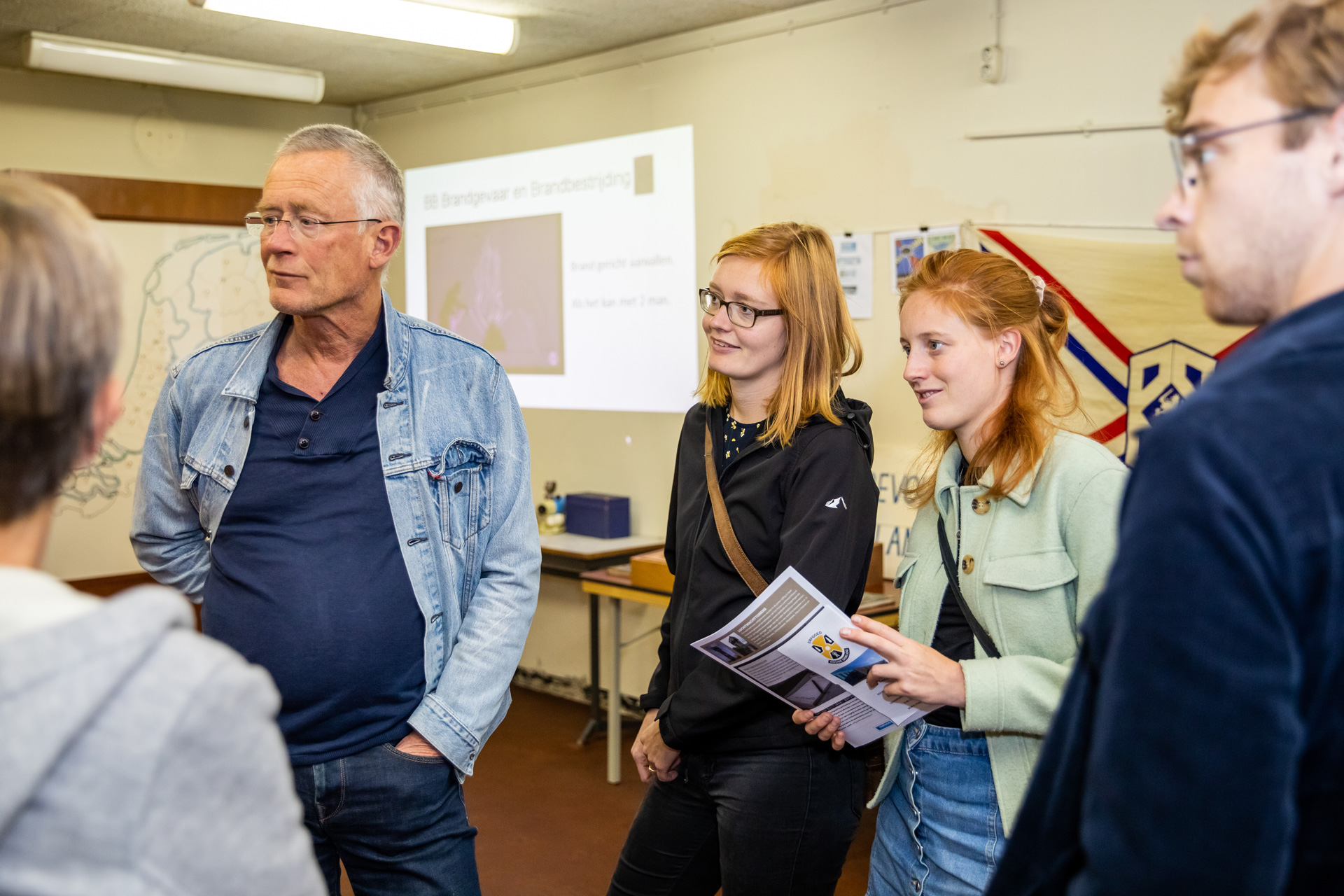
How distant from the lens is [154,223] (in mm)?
5324

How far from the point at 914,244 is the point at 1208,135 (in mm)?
2988

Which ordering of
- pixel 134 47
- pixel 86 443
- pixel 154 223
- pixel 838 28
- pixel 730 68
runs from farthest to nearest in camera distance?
pixel 154 223 → pixel 134 47 → pixel 730 68 → pixel 838 28 → pixel 86 443

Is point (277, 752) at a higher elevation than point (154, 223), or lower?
lower

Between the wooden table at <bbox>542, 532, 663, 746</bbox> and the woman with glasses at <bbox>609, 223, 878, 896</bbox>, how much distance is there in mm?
2398

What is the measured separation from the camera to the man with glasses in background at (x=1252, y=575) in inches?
25.8

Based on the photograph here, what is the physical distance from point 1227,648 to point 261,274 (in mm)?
5777

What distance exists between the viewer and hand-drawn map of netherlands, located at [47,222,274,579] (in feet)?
16.9

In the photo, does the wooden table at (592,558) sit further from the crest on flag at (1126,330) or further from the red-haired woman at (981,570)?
the red-haired woman at (981,570)

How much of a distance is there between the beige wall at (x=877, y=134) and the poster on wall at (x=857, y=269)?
0.04 metres

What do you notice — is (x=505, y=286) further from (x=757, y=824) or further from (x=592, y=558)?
(x=757, y=824)

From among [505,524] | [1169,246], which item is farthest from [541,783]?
[1169,246]

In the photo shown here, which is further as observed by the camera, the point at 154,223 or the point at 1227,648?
the point at 154,223

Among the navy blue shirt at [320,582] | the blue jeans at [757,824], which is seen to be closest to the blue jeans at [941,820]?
the blue jeans at [757,824]

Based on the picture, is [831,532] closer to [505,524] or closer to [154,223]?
[505,524]
